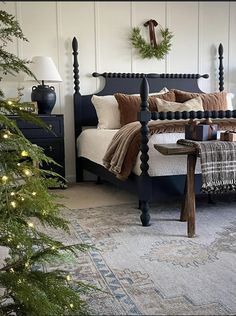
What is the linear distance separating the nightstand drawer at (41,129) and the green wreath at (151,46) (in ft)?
4.75

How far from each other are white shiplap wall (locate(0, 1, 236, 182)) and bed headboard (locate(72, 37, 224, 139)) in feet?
0.33

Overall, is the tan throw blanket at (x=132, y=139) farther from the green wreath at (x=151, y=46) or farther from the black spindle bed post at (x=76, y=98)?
the green wreath at (x=151, y=46)

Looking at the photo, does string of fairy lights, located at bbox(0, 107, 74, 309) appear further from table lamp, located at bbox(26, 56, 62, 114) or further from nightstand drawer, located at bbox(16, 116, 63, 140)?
table lamp, located at bbox(26, 56, 62, 114)

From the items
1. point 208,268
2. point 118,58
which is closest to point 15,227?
point 208,268

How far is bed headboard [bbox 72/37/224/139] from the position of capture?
183 inches

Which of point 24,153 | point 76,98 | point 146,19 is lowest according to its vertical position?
point 24,153

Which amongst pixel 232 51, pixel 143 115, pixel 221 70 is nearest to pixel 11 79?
pixel 143 115

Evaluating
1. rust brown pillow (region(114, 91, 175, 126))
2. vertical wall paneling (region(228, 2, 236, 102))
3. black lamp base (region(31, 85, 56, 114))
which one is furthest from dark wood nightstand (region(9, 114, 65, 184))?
vertical wall paneling (region(228, 2, 236, 102))

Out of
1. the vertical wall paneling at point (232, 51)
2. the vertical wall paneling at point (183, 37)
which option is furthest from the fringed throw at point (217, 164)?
the vertical wall paneling at point (232, 51)

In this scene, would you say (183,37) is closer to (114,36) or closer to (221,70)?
(221,70)

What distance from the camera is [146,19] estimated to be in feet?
16.1

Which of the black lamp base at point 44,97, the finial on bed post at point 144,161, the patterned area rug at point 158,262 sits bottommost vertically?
the patterned area rug at point 158,262

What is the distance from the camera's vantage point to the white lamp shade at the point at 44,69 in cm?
414

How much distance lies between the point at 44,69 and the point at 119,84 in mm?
1024
